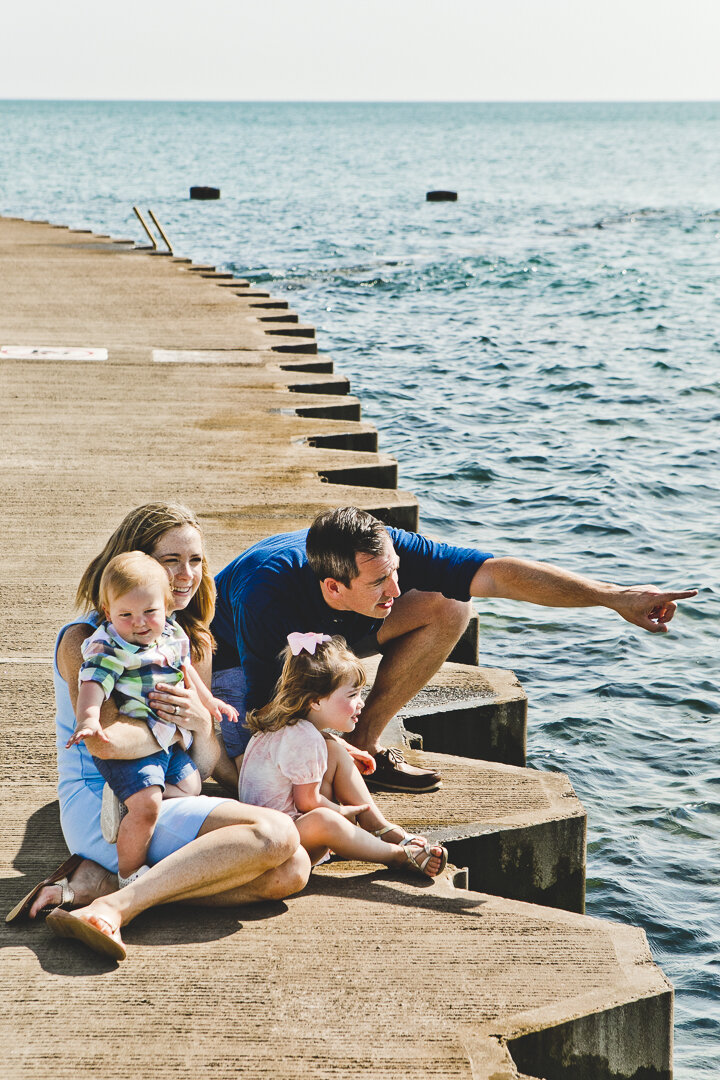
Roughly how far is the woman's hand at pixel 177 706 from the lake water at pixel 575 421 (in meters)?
2.58

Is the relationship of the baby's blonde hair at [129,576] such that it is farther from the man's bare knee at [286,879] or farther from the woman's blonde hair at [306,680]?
the man's bare knee at [286,879]

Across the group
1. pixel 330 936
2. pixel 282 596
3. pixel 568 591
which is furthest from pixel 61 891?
pixel 568 591

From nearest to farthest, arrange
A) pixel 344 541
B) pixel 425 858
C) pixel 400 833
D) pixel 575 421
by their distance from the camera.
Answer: pixel 425 858 → pixel 400 833 → pixel 344 541 → pixel 575 421

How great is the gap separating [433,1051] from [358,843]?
3.01 ft

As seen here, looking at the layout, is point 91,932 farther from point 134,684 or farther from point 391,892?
point 391,892

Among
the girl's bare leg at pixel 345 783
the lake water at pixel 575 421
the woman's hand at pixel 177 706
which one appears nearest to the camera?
the woman's hand at pixel 177 706

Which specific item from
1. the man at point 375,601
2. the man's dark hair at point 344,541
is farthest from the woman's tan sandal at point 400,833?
the man's dark hair at point 344,541

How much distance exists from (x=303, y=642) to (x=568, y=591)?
1086 millimetres

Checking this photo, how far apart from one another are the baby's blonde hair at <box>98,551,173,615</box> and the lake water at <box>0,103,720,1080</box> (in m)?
2.94

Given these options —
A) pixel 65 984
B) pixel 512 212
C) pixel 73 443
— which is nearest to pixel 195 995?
pixel 65 984

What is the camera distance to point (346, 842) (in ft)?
12.9

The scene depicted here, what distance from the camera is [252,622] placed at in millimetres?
4270

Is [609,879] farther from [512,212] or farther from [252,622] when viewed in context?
[512,212]

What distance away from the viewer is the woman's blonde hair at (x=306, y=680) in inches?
157
